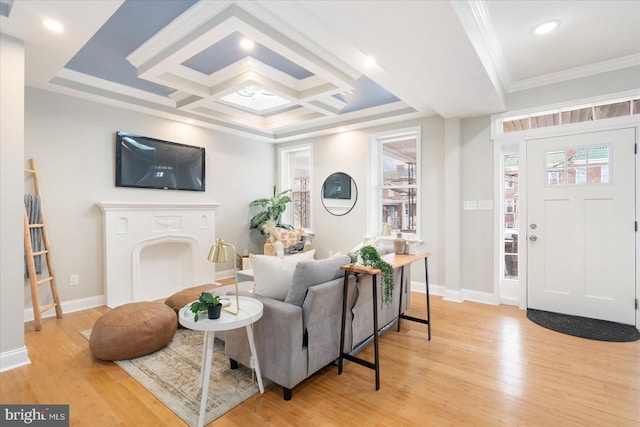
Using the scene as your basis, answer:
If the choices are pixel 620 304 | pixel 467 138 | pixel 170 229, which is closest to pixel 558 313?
pixel 620 304

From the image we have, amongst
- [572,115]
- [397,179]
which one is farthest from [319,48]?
[572,115]

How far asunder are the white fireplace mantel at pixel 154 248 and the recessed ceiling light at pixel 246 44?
96.2 inches

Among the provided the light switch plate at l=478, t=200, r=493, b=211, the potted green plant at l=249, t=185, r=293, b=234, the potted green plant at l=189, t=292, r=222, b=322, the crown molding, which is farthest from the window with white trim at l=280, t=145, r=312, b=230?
the potted green plant at l=189, t=292, r=222, b=322

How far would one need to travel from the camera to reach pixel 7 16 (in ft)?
7.09

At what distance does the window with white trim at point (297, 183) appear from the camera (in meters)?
6.16

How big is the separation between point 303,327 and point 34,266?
10.1ft

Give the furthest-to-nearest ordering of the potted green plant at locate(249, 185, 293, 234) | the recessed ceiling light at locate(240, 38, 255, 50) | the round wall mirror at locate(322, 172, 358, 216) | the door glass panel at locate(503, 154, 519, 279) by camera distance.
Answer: the potted green plant at locate(249, 185, 293, 234) → the round wall mirror at locate(322, 172, 358, 216) → the door glass panel at locate(503, 154, 519, 279) → the recessed ceiling light at locate(240, 38, 255, 50)

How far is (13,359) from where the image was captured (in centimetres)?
238

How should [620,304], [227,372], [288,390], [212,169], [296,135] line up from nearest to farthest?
1. [288,390]
2. [227,372]
3. [620,304]
4. [212,169]
5. [296,135]

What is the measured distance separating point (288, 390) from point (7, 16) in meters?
3.19

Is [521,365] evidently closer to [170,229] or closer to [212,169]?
[170,229]

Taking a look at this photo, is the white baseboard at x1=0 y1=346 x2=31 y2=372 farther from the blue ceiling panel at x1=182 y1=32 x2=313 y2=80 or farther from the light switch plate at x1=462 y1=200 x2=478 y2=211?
the light switch plate at x1=462 y1=200 x2=478 y2=211

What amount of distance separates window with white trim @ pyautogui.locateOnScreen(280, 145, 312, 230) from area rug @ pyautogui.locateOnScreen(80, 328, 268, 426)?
3643mm

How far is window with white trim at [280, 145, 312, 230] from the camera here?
20.2 feet
